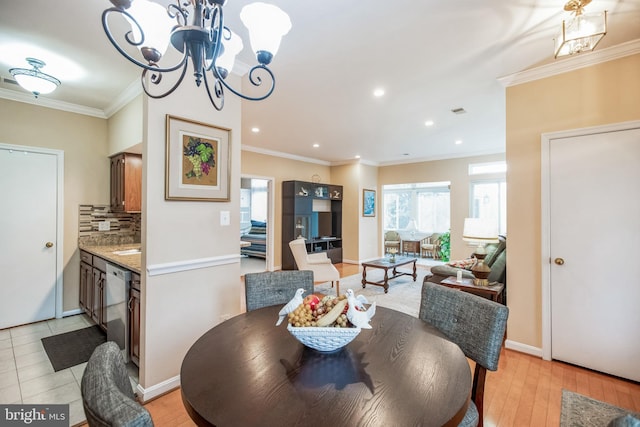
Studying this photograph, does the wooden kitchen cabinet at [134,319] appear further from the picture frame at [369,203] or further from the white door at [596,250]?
the picture frame at [369,203]

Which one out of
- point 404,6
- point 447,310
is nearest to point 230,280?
point 447,310

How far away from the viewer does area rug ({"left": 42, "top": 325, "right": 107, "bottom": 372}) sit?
252cm

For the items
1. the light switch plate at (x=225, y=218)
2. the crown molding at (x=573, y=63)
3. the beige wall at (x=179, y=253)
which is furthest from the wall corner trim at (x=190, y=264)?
the crown molding at (x=573, y=63)

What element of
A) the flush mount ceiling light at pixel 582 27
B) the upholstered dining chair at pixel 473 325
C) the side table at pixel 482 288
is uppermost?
the flush mount ceiling light at pixel 582 27

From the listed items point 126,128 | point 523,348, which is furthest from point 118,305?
point 523,348

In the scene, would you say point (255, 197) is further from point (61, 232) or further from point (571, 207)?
point (571, 207)

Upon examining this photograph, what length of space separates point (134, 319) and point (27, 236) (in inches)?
89.2

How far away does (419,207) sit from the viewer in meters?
9.44

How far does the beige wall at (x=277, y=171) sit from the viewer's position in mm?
5949

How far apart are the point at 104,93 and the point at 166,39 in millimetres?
2583

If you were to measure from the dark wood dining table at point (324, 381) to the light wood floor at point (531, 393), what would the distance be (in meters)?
1.07

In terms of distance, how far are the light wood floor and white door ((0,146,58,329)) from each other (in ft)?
8.40

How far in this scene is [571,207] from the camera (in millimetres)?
2480

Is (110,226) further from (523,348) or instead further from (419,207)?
(419,207)
